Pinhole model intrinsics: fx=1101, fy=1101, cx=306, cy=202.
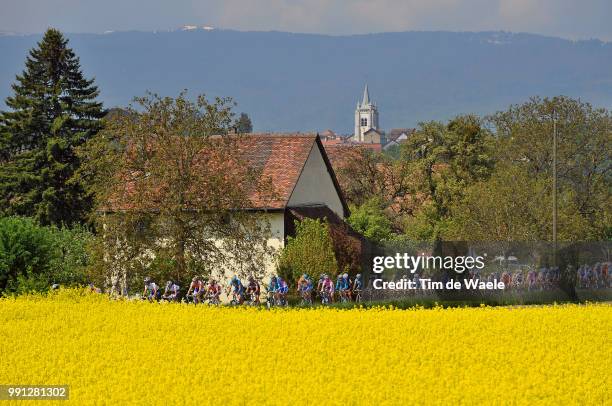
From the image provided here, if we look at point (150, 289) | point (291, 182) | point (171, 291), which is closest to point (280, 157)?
point (291, 182)

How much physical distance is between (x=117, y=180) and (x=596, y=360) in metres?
20.8

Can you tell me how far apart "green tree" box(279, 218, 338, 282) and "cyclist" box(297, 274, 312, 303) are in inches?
77.2

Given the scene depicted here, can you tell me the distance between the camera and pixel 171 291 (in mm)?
33406

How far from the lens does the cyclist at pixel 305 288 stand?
35.2 meters

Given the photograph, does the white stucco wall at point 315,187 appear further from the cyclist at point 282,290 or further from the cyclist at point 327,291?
the cyclist at point 282,290

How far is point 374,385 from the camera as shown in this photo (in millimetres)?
15773

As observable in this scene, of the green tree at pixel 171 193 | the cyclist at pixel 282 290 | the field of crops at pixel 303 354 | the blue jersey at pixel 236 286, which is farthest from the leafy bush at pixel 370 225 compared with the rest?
the field of crops at pixel 303 354

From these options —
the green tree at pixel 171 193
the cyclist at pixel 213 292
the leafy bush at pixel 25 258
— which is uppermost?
Result: the green tree at pixel 171 193

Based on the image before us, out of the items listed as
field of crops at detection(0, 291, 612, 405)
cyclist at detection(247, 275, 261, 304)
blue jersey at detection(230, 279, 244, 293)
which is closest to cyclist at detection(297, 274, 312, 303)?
cyclist at detection(247, 275, 261, 304)

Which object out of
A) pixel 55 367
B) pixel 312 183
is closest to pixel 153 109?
pixel 312 183

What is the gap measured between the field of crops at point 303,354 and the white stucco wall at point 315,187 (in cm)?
2276

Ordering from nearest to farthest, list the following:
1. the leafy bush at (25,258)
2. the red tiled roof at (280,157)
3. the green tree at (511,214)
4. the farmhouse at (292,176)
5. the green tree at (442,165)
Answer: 1. the leafy bush at (25,258)
2. the farmhouse at (292,176)
3. the red tiled roof at (280,157)
4. the green tree at (511,214)
5. the green tree at (442,165)

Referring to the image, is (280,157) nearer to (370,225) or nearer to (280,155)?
(280,155)

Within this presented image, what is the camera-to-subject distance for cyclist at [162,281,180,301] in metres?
32.8
